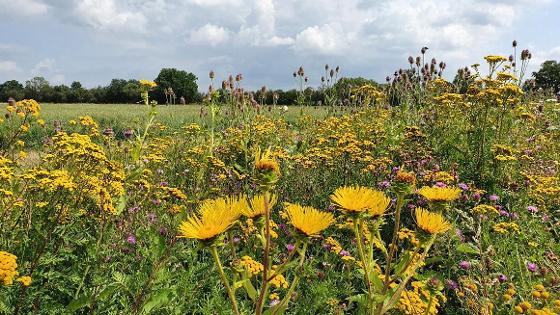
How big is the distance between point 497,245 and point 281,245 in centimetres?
148

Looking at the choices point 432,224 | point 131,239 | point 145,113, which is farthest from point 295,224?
point 145,113

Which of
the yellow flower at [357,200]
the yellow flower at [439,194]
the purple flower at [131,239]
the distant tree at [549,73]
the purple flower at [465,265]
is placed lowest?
the purple flower at [465,265]

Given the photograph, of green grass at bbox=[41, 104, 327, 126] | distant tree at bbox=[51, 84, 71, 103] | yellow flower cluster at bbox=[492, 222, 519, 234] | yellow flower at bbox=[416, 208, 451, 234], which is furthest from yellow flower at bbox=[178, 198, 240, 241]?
distant tree at bbox=[51, 84, 71, 103]

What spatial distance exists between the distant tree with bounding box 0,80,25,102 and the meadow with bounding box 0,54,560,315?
47.8m

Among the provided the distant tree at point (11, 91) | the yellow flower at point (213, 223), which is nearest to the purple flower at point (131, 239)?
the yellow flower at point (213, 223)

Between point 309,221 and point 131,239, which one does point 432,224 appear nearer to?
point 309,221

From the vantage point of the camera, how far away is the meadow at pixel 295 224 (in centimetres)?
119

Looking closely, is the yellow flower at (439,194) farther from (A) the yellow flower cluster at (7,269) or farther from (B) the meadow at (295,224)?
(A) the yellow flower cluster at (7,269)

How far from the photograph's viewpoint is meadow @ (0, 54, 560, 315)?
46.9 inches

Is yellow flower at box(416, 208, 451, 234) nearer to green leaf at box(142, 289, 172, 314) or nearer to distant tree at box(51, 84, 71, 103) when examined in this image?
green leaf at box(142, 289, 172, 314)

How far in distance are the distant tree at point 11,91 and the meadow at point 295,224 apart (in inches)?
A: 1882

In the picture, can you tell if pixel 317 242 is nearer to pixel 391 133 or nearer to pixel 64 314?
pixel 64 314

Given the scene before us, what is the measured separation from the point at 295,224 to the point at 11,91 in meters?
63.4

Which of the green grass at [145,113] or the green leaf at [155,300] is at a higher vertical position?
the green grass at [145,113]
